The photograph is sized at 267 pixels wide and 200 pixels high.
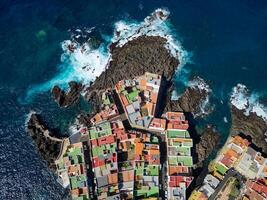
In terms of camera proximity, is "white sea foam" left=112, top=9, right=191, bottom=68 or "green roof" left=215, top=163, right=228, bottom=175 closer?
"green roof" left=215, top=163, right=228, bottom=175

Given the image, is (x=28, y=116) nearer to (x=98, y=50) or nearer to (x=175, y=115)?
(x=98, y=50)

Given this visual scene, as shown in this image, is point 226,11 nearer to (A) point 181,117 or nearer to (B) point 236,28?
(B) point 236,28

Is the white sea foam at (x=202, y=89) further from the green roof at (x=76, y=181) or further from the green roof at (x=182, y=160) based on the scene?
the green roof at (x=76, y=181)

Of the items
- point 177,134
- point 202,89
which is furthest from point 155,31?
point 177,134

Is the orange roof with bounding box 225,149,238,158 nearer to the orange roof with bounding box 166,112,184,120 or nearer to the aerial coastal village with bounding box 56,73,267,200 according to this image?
the aerial coastal village with bounding box 56,73,267,200

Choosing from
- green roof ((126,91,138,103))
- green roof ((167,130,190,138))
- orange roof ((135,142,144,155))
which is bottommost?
orange roof ((135,142,144,155))

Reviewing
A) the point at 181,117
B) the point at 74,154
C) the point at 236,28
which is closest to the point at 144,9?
the point at 236,28

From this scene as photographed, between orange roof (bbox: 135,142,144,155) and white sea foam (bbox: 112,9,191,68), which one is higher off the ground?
white sea foam (bbox: 112,9,191,68)

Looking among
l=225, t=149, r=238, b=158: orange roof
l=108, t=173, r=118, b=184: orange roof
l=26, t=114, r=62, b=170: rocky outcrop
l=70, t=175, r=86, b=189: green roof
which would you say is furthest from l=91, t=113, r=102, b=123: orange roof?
l=225, t=149, r=238, b=158: orange roof
